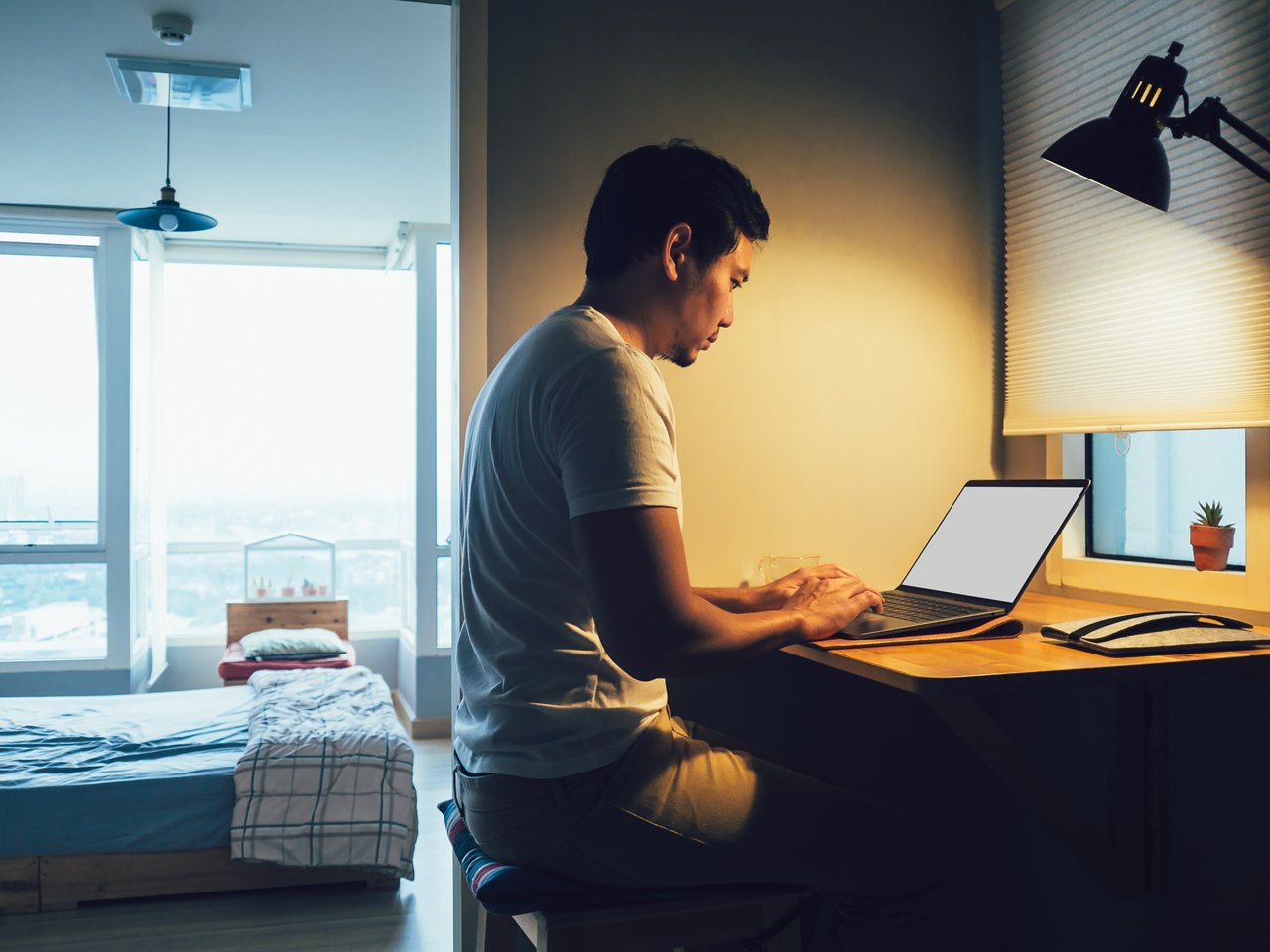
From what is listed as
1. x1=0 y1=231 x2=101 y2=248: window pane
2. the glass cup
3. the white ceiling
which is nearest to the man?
the glass cup

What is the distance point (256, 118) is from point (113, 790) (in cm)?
247

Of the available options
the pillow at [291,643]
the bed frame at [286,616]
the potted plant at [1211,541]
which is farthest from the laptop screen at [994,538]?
the bed frame at [286,616]

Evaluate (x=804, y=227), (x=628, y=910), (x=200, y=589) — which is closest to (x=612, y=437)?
(x=628, y=910)

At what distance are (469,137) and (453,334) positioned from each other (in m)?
0.38

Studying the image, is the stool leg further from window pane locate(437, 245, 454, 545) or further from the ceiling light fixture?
window pane locate(437, 245, 454, 545)

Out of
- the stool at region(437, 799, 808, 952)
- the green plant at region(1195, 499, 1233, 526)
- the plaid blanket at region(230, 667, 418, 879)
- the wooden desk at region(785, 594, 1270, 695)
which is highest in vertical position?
the green plant at region(1195, 499, 1233, 526)

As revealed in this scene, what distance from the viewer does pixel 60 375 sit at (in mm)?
5449

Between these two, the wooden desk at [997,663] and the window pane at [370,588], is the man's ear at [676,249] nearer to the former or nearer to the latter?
the wooden desk at [997,663]

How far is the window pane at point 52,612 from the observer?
17.5 ft

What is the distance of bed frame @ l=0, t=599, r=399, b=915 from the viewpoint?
3088 mm

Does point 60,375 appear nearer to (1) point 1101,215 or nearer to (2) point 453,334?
(2) point 453,334

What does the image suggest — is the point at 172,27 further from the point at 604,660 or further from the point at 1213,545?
the point at 1213,545

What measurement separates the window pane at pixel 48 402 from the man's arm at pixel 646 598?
505 centimetres

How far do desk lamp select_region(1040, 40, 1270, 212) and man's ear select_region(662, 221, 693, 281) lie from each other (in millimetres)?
632
